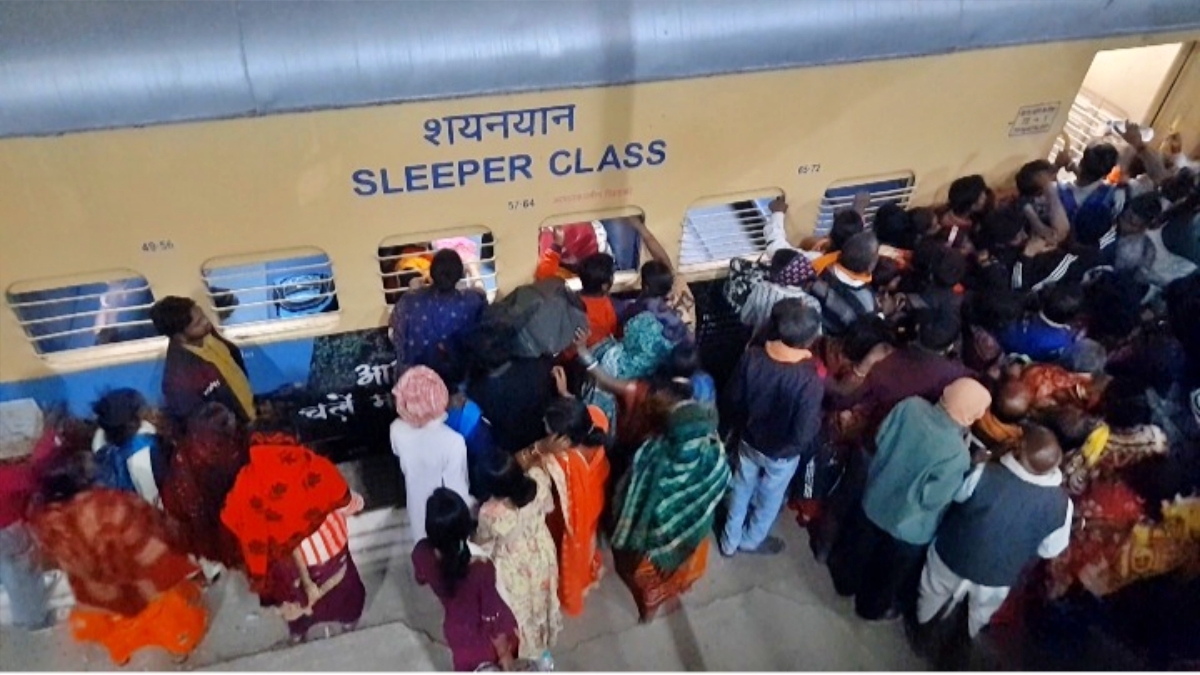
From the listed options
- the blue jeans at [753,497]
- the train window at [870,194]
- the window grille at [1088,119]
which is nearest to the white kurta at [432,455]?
the blue jeans at [753,497]

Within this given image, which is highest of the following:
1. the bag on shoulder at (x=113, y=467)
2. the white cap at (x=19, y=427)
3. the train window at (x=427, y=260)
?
the train window at (x=427, y=260)

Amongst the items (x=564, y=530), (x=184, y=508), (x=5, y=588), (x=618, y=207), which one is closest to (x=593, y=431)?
(x=564, y=530)

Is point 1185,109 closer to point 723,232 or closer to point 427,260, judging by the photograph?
point 723,232

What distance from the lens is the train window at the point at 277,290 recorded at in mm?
3615

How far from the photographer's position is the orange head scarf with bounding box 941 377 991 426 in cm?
305

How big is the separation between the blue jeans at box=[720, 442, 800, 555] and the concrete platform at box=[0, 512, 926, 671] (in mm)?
161

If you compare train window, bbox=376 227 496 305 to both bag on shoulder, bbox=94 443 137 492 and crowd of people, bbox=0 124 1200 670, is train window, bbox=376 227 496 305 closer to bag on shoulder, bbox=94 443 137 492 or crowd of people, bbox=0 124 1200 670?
crowd of people, bbox=0 124 1200 670

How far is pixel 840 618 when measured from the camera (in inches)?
158

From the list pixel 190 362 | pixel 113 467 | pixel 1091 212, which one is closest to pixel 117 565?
pixel 113 467

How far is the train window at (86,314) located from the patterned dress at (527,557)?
153 cm

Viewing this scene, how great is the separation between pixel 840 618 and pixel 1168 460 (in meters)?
1.43

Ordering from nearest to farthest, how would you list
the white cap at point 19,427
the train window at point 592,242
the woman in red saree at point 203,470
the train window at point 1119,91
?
the woman in red saree at point 203,470, the white cap at point 19,427, the train window at point 592,242, the train window at point 1119,91

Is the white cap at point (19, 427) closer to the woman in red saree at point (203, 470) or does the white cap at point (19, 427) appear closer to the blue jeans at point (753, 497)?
the woman in red saree at point (203, 470)

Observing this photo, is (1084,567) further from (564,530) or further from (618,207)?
(618,207)
